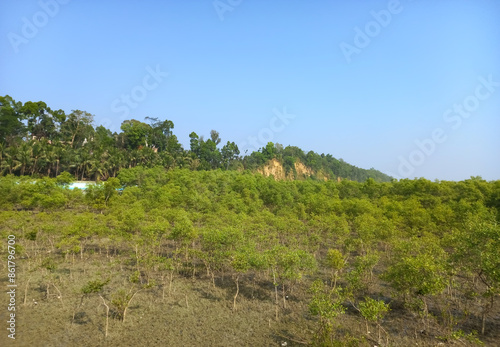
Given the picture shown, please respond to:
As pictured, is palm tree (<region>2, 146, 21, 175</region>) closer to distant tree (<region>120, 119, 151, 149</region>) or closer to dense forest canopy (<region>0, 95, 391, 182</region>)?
dense forest canopy (<region>0, 95, 391, 182</region>)

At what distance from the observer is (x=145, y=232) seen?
2128cm

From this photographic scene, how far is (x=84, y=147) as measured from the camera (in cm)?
6044

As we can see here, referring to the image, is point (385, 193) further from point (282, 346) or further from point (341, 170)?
point (341, 170)

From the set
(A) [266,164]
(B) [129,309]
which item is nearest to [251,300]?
(B) [129,309]

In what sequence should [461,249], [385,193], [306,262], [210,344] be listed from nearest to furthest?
[210,344] → [461,249] → [306,262] → [385,193]

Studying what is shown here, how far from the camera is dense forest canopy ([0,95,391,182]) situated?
5216 centimetres

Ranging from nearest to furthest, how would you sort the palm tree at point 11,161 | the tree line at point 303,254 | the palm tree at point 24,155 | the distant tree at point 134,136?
1. the tree line at point 303,254
2. the palm tree at point 11,161
3. the palm tree at point 24,155
4. the distant tree at point 134,136

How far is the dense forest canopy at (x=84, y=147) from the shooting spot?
171 ft

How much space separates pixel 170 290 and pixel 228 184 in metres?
36.2

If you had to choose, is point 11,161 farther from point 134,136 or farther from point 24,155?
point 134,136

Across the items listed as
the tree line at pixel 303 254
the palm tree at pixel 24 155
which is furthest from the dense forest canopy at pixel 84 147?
the tree line at pixel 303 254

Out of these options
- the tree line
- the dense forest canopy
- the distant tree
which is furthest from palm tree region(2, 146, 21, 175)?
the distant tree

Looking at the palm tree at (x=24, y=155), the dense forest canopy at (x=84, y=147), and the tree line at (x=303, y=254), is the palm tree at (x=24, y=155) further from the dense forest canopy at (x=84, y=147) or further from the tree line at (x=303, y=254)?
the tree line at (x=303, y=254)

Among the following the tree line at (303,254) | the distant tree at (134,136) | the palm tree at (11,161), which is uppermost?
the distant tree at (134,136)
